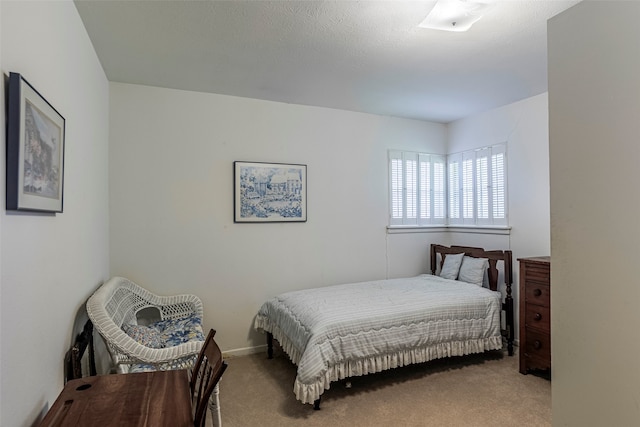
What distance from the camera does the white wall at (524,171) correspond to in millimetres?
3498

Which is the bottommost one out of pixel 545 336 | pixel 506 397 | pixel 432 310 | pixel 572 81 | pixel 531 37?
pixel 506 397

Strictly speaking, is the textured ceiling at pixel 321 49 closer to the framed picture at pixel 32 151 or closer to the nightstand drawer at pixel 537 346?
the framed picture at pixel 32 151

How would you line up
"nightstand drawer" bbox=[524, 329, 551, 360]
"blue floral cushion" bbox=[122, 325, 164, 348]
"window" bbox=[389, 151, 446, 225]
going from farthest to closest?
1. "window" bbox=[389, 151, 446, 225]
2. "nightstand drawer" bbox=[524, 329, 551, 360]
3. "blue floral cushion" bbox=[122, 325, 164, 348]

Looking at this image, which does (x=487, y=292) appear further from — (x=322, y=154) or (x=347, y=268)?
(x=322, y=154)

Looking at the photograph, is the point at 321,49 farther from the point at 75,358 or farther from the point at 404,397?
the point at 404,397

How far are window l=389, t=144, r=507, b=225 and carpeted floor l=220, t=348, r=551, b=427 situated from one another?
1674 mm

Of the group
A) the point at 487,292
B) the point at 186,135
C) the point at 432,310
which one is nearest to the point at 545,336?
the point at 487,292

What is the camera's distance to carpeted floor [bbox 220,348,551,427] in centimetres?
240

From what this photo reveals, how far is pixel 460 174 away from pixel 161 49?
351 cm

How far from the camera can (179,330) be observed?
2752 mm

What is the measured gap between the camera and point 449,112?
13.8ft

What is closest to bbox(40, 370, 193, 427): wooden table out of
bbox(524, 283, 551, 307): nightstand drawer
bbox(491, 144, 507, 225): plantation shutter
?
bbox(524, 283, 551, 307): nightstand drawer

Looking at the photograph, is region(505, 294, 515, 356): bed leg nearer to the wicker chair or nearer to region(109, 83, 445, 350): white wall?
region(109, 83, 445, 350): white wall

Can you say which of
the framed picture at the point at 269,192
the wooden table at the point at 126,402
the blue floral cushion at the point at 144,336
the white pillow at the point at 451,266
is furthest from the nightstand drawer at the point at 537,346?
the blue floral cushion at the point at 144,336
